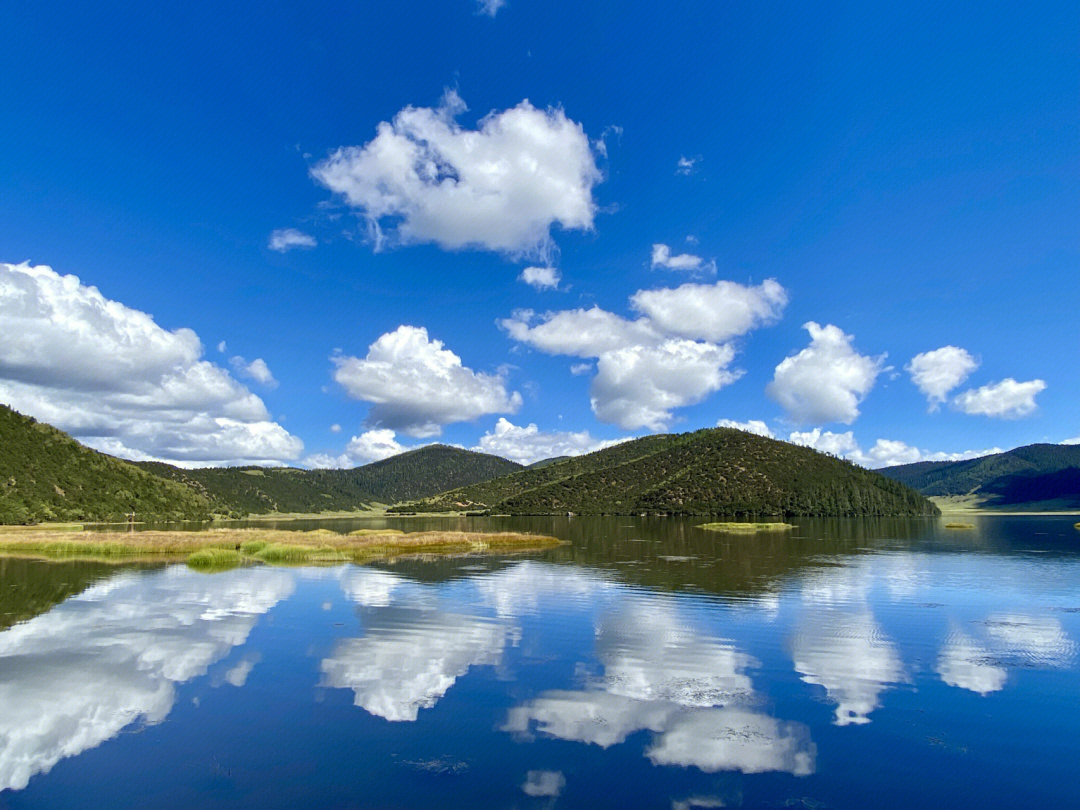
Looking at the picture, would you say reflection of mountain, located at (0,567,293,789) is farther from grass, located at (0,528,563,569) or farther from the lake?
grass, located at (0,528,563,569)

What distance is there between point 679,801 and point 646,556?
70.4 metres

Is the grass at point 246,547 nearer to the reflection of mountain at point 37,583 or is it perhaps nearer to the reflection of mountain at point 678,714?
the reflection of mountain at point 37,583

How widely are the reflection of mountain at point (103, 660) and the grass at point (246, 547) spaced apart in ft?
83.3

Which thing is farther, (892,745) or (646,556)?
(646,556)

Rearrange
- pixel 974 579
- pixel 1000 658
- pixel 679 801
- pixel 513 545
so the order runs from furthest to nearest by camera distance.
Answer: pixel 513 545 → pixel 974 579 → pixel 1000 658 → pixel 679 801

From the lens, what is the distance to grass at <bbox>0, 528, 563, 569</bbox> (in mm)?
78625

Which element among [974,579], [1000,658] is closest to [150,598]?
[1000,658]

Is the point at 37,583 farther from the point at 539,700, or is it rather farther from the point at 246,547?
the point at 539,700

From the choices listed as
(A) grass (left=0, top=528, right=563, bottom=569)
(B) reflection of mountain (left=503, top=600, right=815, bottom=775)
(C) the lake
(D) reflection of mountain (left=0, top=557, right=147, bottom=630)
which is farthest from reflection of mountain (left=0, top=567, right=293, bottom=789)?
(A) grass (left=0, top=528, right=563, bottom=569)

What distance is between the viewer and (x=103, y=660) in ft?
94.9

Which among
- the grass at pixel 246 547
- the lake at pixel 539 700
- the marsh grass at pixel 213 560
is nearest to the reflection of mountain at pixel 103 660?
the lake at pixel 539 700

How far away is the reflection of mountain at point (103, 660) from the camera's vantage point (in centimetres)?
2009

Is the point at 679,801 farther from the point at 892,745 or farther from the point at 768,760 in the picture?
the point at 892,745

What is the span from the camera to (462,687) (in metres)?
25.3
